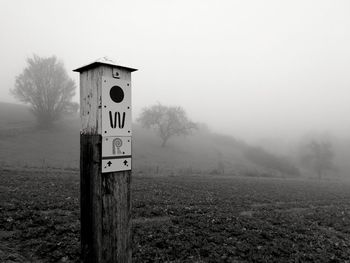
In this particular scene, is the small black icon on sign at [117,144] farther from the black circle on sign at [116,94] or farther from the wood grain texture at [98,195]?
the black circle on sign at [116,94]

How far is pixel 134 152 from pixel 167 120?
55.8 ft

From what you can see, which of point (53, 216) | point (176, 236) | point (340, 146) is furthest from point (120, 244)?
point (340, 146)

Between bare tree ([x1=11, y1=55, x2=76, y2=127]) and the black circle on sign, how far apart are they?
57764 millimetres

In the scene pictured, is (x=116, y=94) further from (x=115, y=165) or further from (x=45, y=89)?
(x=45, y=89)

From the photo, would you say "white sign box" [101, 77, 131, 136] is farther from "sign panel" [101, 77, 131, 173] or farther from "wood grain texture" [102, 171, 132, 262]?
"wood grain texture" [102, 171, 132, 262]

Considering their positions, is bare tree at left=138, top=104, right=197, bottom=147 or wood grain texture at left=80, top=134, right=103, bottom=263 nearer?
wood grain texture at left=80, top=134, right=103, bottom=263

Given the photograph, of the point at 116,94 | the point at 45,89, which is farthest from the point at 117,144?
the point at 45,89

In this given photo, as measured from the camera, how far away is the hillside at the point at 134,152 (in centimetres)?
3962

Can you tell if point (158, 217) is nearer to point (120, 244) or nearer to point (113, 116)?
point (120, 244)

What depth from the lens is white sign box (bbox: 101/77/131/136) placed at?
9.31 feet

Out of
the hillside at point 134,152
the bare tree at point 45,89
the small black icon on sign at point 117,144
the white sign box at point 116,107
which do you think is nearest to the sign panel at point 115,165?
the small black icon on sign at point 117,144

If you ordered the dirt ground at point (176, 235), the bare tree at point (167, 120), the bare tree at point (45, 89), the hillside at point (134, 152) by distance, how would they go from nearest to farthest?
1. the dirt ground at point (176, 235)
2. the hillside at point (134, 152)
3. the bare tree at point (45, 89)
4. the bare tree at point (167, 120)

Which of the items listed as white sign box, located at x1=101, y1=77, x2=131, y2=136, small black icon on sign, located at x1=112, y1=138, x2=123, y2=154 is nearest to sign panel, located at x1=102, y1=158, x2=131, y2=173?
small black icon on sign, located at x1=112, y1=138, x2=123, y2=154

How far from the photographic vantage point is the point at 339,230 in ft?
36.8
